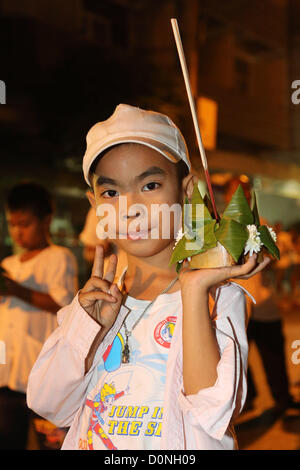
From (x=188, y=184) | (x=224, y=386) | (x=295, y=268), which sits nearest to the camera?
(x=224, y=386)

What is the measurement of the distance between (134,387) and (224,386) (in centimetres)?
27

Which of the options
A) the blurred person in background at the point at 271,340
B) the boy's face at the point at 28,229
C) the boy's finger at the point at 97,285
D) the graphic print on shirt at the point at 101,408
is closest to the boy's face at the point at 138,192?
the boy's finger at the point at 97,285

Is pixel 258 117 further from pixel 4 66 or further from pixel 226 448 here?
pixel 226 448

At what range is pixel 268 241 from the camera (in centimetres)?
125

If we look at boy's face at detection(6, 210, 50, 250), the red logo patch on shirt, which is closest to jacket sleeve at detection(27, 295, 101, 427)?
the red logo patch on shirt

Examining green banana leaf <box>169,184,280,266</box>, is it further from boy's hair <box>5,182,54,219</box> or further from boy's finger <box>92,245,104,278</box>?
boy's hair <box>5,182,54,219</box>

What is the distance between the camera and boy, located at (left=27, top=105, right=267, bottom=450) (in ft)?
4.03

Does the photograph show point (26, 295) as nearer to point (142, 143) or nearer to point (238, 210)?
point (142, 143)

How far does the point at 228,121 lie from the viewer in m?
15.2

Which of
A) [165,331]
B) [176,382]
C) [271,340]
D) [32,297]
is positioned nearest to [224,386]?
[176,382]

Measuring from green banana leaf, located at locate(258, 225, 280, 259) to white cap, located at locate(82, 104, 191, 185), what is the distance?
0.33 m

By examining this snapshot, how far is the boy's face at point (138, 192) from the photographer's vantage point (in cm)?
140

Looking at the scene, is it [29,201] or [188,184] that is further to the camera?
[29,201]

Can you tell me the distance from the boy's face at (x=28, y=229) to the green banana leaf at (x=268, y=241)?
2305 millimetres
